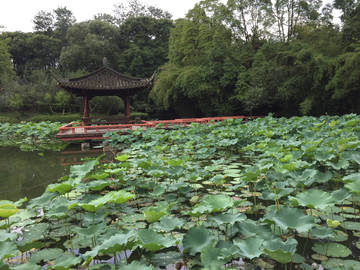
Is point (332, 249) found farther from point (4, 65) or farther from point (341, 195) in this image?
point (4, 65)

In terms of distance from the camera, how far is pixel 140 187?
3.16m

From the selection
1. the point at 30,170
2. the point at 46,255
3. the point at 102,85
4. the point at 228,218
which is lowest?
the point at 30,170

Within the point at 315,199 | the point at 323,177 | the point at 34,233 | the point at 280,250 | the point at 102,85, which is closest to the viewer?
the point at 280,250

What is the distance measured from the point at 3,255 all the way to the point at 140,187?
1808 mm

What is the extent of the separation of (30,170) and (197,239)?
550 centimetres

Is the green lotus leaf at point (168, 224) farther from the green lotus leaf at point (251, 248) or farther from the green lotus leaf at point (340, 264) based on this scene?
the green lotus leaf at point (340, 264)

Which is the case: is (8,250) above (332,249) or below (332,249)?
above

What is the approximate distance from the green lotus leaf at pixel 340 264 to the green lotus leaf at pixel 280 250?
1.99 feet

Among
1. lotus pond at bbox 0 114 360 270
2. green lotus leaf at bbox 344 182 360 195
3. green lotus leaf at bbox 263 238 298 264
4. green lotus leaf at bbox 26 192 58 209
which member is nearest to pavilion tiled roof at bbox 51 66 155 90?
lotus pond at bbox 0 114 360 270

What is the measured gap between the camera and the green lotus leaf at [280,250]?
1.33 metres

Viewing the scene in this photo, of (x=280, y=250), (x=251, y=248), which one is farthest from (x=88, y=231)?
(x=280, y=250)

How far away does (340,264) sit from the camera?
1.79 metres

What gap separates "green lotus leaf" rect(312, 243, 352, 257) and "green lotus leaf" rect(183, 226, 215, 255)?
100 centimetres

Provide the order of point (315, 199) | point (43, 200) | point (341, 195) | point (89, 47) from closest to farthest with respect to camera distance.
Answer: point (315, 199) < point (341, 195) < point (43, 200) < point (89, 47)
